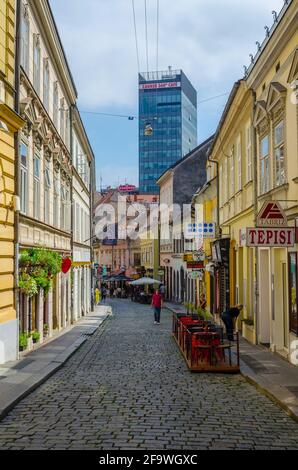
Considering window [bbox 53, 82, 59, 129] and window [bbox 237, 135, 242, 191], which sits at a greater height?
window [bbox 53, 82, 59, 129]

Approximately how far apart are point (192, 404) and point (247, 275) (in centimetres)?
976

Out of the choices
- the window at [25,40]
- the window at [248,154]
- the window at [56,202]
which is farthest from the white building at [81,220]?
the window at [25,40]

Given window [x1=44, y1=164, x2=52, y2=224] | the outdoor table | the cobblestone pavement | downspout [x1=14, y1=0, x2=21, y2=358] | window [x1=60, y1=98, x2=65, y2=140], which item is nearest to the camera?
the cobblestone pavement

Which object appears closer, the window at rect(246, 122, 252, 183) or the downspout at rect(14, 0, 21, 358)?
the downspout at rect(14, 0, 21, 358)

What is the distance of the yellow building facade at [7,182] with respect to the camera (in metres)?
12.3

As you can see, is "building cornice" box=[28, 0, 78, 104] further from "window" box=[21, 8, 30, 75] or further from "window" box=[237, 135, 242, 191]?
"window" box=[237, 135, 242, 191]

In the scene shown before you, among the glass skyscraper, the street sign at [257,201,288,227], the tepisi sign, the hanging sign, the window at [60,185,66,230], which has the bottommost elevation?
the hanging sign

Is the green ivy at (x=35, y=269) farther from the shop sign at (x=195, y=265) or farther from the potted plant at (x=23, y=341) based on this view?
the shop sign at (x=195, y=265)

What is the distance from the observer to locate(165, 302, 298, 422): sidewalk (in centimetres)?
882

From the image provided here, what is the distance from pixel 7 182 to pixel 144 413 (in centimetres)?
672

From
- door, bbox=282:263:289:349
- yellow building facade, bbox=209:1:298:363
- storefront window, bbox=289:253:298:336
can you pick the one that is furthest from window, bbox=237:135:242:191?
storefront window, bbox=289:253:298:336

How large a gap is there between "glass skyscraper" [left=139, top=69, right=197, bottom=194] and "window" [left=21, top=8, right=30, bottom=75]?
11463 centimetres

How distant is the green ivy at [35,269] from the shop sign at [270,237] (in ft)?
19.4
